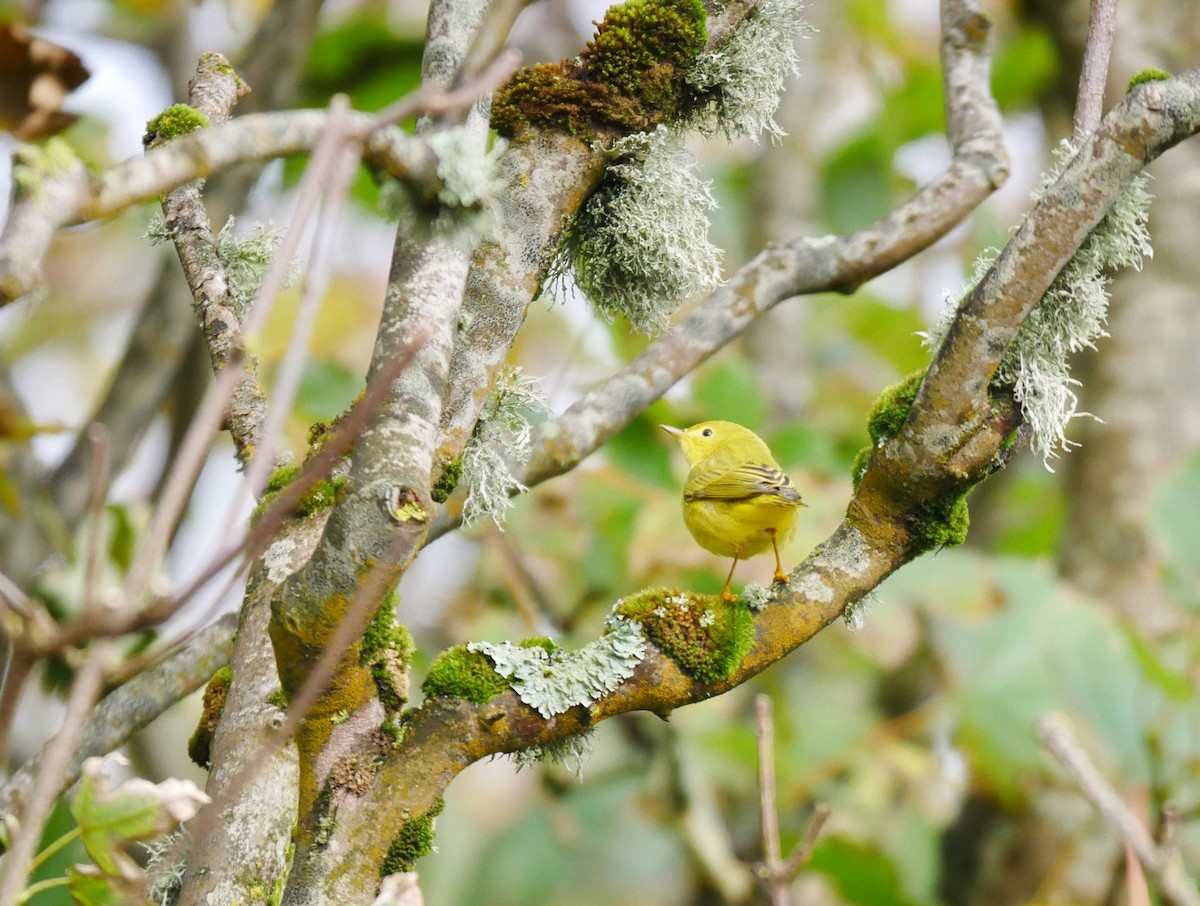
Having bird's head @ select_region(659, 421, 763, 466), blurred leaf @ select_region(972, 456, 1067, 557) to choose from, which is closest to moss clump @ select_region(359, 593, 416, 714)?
bird's head @ select_region(659, 421, 763, 466)

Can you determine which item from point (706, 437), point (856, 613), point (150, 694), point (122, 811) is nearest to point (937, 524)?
point (856, 613)

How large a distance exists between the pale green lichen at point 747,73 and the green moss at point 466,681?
3.18ft

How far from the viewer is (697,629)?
153 centimetres

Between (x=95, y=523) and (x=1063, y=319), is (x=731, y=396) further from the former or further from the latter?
(x=95, y=523)

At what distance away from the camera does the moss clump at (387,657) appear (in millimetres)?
1458

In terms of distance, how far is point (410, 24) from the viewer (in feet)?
16.9

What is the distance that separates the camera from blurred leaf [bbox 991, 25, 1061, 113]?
5195mm

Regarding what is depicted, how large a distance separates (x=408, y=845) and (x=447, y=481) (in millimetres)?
465

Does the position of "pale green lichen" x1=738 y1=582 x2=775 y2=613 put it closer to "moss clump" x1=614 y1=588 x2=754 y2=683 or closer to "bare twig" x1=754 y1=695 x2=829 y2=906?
"moss clump" x1=614 y1=588 x2=754 y2=683

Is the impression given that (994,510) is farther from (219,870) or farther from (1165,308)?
(219,870)

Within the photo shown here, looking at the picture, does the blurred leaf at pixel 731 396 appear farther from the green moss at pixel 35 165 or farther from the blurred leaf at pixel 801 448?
the green moss at pixel 35 165

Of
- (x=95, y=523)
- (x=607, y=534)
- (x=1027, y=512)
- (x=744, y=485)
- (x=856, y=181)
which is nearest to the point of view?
(x=95, y=523)

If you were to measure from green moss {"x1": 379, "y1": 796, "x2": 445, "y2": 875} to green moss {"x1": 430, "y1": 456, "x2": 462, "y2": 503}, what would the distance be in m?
0.42

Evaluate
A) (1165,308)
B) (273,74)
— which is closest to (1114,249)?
(273,74)
